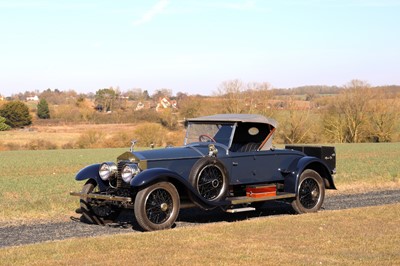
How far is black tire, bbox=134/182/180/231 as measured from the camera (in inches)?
394

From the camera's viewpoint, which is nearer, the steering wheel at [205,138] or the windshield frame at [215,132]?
the windshield frame at [215,132]

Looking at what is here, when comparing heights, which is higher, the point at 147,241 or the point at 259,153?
the point at 259,153

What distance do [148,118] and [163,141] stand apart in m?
22.0

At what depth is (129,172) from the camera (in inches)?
408

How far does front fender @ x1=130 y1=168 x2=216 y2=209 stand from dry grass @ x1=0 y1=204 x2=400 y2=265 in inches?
26.2

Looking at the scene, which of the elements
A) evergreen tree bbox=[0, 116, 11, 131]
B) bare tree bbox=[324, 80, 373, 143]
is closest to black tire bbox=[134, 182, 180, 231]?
bare tree bbox=[324, 80, 373, 143]

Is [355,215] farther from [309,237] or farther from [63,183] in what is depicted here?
[63,183]

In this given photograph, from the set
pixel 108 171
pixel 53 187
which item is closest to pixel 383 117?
pixel 53 187

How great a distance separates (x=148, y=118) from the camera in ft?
239

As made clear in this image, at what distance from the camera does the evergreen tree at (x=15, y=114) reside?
257ft

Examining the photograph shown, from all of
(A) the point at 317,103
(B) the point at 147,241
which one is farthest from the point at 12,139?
(B) the point at 147,241

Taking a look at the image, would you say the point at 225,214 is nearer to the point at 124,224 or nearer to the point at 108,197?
the point at 124,224

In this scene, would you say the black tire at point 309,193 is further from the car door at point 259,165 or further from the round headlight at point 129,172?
the round headlight at point 129,172

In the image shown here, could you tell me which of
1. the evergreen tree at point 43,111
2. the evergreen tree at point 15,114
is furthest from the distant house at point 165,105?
the evergreen tree at point 15,114
